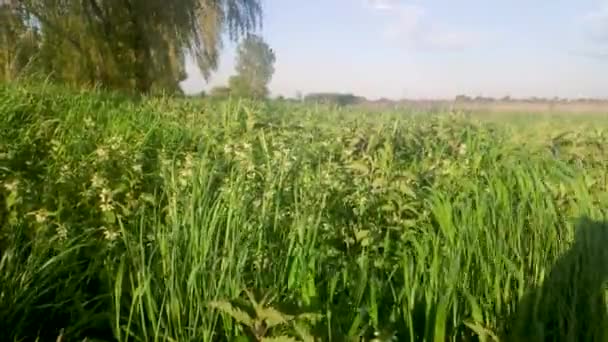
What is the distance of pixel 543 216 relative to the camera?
7.72 feet

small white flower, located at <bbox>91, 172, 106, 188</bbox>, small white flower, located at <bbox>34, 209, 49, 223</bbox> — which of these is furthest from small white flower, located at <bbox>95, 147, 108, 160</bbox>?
small white flower, located at <bbox>34, 209, 49, 223</bbox>

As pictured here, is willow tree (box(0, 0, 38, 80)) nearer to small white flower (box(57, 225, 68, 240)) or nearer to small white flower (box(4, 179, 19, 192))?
small white flower (box(4, 179, 19, 192))

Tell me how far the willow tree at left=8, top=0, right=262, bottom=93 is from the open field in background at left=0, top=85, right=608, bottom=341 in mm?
8333

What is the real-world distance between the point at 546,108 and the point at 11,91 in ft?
19.0

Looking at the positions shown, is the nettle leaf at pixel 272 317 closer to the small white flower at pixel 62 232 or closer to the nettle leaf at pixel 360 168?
the small white flower at pixel 62 232

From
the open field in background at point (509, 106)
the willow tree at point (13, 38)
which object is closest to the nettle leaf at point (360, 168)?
the open field in background at point (509, 106)

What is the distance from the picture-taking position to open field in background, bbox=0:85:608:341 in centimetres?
163

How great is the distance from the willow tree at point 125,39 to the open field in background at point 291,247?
8.33m

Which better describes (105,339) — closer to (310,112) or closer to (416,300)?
(416,300)

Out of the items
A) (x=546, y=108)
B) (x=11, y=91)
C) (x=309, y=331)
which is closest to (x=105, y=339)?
(x=309, y=331)

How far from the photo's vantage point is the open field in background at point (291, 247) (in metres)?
1.63

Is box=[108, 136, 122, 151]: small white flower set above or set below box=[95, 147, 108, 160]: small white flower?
above

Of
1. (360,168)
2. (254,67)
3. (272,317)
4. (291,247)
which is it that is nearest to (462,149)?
(360,168)

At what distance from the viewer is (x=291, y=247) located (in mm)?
1953
